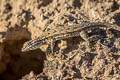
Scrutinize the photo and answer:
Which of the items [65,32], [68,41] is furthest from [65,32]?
[68,41]

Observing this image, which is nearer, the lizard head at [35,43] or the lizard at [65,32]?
the lizard at [65,32]

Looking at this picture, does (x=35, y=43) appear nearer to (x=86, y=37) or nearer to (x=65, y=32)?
(x=65, y=32)

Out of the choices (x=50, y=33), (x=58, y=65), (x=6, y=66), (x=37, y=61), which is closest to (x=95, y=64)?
(x=58, y=65)

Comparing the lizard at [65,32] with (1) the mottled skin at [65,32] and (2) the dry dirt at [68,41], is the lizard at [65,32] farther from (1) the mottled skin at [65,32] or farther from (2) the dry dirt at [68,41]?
(2) the dry dirt at [68,41]

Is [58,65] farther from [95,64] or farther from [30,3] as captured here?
[30,3]

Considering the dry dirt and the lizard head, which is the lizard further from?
the dry dirt

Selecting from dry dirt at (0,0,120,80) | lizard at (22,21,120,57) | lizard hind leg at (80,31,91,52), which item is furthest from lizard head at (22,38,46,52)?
lizard hind leg at (80,31,91,52)

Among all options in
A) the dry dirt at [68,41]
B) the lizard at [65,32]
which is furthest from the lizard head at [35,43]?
the dry dirt at [68,41]
